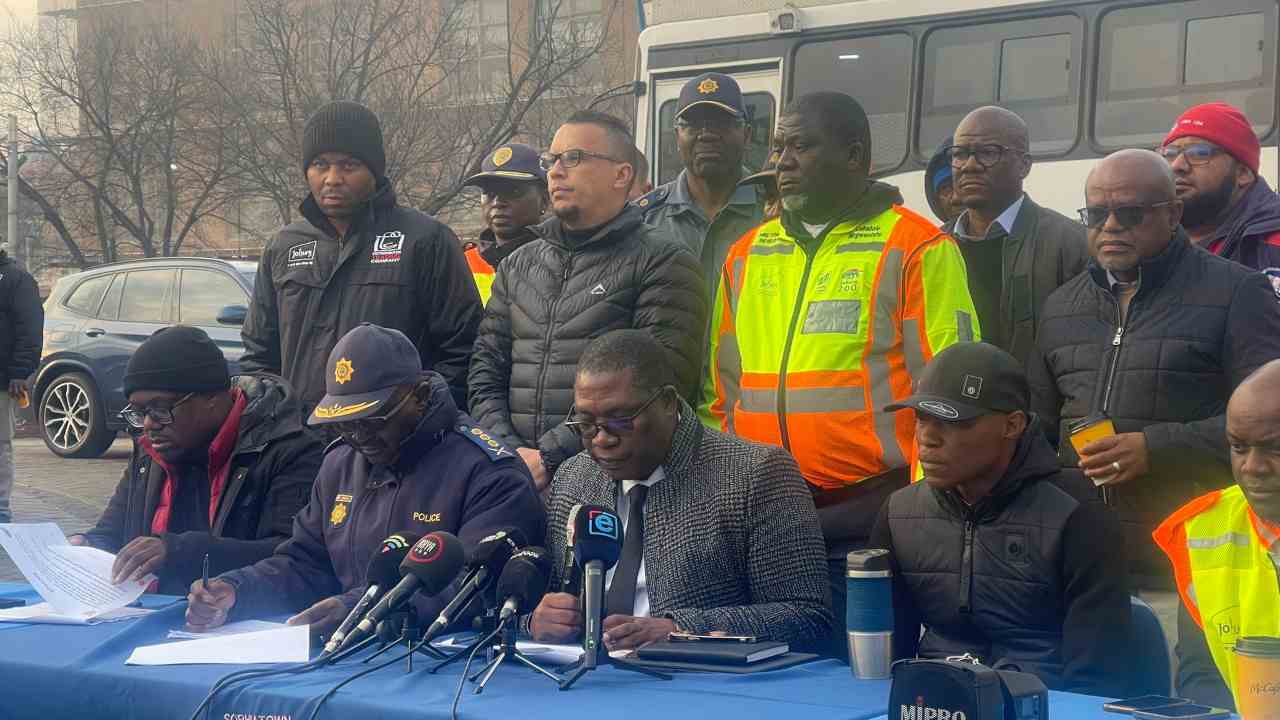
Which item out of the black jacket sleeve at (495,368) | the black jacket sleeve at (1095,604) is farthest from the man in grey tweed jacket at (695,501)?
the black jacket sleeve at (495,368)

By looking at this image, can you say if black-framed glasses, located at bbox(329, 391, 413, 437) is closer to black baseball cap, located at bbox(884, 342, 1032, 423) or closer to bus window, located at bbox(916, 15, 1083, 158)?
black baseball cap, located at bbox(884, 342, 1032, 423)

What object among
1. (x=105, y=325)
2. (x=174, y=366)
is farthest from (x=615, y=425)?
(x=105, y=325)

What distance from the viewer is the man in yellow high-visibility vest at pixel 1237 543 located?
12.9ft

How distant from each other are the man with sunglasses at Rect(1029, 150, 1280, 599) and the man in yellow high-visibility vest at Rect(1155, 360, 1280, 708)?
82cm

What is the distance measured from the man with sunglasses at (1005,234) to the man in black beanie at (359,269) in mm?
1942

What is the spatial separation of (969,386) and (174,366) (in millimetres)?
2855

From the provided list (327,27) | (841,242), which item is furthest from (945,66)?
(327,27)

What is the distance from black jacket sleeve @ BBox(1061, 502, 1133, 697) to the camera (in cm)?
421

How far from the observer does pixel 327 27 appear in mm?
26656

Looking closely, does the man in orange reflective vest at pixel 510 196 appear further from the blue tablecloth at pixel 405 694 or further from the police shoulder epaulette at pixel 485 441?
the blue tablecloth at pixel 405 694

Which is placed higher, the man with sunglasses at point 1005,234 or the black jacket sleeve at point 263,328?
the man with sunglasses at point 1005,234

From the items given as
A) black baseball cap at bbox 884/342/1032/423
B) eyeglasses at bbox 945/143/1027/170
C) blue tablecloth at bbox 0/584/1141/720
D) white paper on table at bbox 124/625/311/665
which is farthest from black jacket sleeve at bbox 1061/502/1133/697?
eyeglasses at bbox 945/143/1027/170

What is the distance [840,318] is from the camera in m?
5.34

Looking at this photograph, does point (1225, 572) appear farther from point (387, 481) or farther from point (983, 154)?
point (983, 154)
